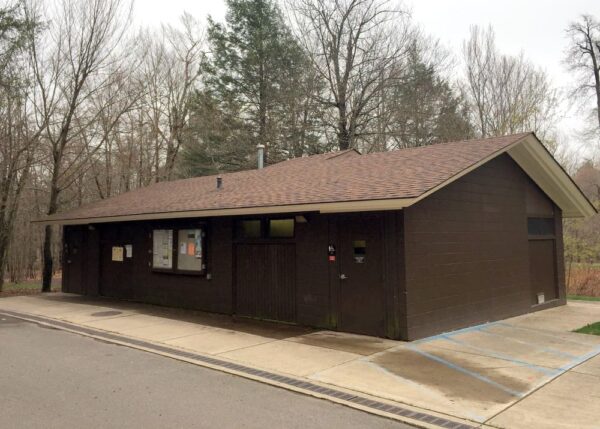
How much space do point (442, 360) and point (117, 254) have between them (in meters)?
10.8

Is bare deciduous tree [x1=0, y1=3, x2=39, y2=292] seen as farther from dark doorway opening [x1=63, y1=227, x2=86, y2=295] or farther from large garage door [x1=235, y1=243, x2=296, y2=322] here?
large garage door [x1=235, y1=243, x2=296, y2=322]

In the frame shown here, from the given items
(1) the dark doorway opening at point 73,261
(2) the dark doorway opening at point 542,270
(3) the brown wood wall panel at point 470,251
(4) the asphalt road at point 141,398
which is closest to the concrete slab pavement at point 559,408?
(4) the asphalt road at point 141,398

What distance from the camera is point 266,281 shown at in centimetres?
1021

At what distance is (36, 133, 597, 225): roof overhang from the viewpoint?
7862 mm

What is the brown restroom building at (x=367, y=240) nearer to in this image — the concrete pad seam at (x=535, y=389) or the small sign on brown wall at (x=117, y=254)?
the small sign on brown wall at (x=117, y=254)

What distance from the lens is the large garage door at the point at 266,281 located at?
9.77 metres

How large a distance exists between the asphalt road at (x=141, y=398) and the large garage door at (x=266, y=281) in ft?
10.7

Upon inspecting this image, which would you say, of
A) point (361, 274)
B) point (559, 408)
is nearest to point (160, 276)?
point (361, 274)

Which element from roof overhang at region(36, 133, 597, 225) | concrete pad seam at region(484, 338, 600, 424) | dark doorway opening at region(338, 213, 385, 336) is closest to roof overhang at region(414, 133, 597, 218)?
roof overhang at region(36, 133, 597, 225)

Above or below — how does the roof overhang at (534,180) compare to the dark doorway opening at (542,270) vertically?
above

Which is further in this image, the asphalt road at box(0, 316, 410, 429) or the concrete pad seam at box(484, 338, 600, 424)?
the concrete pad seam at box(484, 338, 600, 424)

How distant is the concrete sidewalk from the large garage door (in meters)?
0.49

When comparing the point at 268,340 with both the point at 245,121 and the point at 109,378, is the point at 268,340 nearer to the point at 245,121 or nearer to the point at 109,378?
the point at 109,378

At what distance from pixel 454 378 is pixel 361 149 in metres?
18.8
